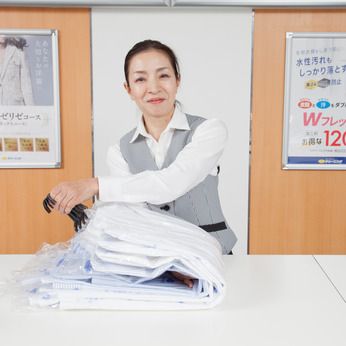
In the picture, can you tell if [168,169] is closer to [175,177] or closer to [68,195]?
[175,177]

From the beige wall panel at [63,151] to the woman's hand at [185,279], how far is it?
198 cm

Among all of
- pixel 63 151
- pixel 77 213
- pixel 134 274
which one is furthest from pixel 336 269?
pixel 63 151

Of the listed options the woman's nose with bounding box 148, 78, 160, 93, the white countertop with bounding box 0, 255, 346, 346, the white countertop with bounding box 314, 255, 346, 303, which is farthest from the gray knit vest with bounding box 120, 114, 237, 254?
the white countertop with bounding box 0, 255, 346, 346

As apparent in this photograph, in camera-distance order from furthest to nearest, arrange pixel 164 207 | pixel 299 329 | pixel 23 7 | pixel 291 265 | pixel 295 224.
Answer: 1. pixel 295 224
2. pixel 23 7
3. pixel 164 207
4. pixel 291 265
5. pixel 299 329

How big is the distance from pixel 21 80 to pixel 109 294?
2.19 m

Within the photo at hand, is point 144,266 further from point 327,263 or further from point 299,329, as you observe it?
point 327,263

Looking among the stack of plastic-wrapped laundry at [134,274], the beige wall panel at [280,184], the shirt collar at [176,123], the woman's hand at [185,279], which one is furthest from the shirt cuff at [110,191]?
the beige wall panel at [280,184]

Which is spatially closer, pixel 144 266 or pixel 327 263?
pixel 144 266

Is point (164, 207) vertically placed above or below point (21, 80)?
below

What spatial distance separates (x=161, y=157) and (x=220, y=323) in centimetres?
89

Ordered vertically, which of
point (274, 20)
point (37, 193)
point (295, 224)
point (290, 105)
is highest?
point (274, 20)

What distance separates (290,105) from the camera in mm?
2893

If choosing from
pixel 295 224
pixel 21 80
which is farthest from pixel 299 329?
pixel 21 80

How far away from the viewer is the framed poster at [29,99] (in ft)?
9.23
